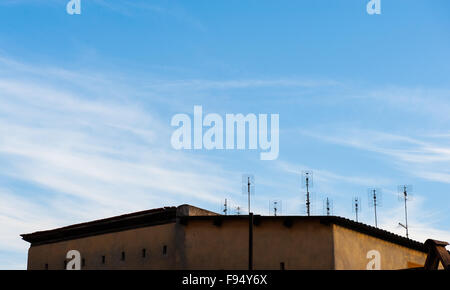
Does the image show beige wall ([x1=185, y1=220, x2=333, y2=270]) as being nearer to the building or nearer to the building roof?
the building

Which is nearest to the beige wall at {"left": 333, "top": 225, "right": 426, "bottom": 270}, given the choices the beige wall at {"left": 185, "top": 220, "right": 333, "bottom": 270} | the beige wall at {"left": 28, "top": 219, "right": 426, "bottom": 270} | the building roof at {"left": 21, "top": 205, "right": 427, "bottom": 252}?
the beige wall at {"left": 28, "top": 219, "right": 426, "bottom": 270}

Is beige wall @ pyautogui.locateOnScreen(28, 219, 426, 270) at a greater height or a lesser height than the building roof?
lesser

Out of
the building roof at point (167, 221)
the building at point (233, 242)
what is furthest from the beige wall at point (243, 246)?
the building roof at point (167, 221)

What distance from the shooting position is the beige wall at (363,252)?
32.3 meters

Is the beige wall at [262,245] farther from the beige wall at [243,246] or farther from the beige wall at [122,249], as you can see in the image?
the beige wall at [122,249]

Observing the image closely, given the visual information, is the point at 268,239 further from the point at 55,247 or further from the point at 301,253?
the point at 55,247

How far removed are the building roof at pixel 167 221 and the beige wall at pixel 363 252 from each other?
1.03ft

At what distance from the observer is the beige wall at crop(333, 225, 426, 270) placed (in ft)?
106

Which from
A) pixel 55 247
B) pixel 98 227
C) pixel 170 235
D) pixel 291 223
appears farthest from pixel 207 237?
pixel 55 247

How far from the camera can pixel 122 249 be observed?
34969 mm

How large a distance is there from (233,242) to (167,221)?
3.75 metres

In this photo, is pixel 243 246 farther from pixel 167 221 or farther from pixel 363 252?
pixel 363 252
